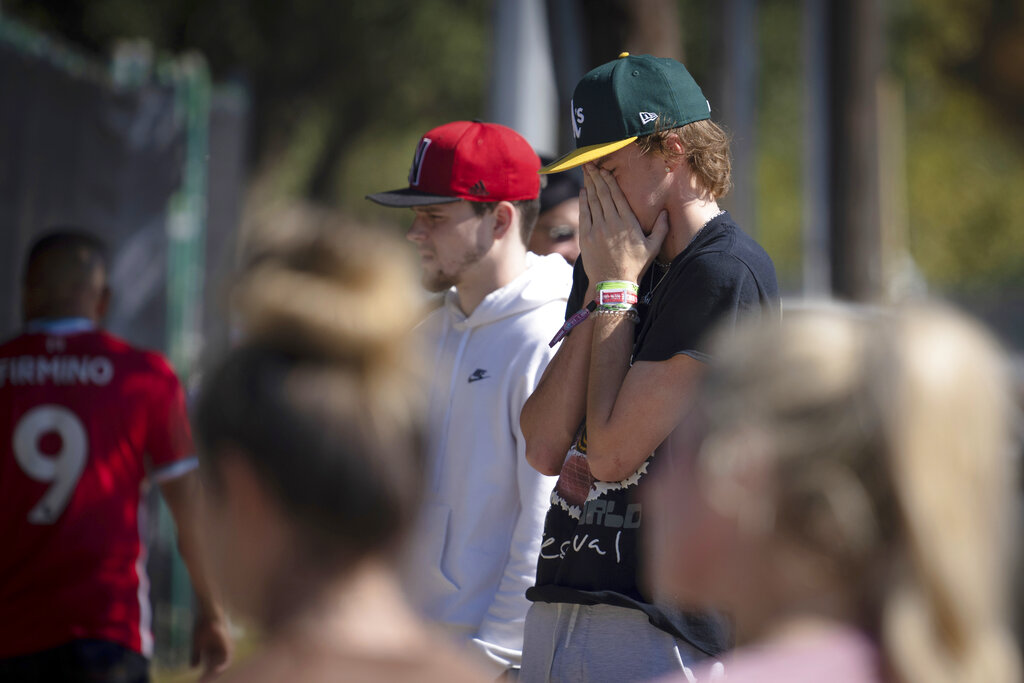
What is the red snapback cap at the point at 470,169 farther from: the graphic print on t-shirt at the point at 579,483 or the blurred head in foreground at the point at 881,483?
the blurred head in foreground at the point at 881,483

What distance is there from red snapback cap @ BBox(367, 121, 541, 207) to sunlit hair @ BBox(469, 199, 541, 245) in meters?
0.02

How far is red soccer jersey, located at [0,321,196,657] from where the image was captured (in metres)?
3.85

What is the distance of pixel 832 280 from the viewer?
1491 cm

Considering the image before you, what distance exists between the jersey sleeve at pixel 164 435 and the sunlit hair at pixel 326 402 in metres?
2.71

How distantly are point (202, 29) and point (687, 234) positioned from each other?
1672 centimetres

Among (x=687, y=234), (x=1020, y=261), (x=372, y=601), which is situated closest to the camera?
(x=372, y=601)

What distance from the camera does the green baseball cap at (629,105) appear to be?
273 centimetres

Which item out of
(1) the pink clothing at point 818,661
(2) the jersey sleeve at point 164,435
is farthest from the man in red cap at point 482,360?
(1) the pink clothing at point 818,661

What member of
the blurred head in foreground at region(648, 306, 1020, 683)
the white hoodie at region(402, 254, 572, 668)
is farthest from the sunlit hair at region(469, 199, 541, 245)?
the blurred head in foreground at region(648, 306, 1020, 683)

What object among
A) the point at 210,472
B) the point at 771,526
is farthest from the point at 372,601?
the point at 771,526

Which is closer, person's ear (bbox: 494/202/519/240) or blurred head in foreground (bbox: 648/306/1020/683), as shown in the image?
blurred head in foreground (bbox: 648/306/1020/683)

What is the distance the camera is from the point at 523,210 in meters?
3.67

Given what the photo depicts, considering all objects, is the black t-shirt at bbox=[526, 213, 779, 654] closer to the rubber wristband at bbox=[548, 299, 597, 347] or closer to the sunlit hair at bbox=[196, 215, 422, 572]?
the rubber wristband at bbox=[548, 299, 597, 347]

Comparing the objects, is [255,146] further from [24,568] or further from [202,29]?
[24,568]
